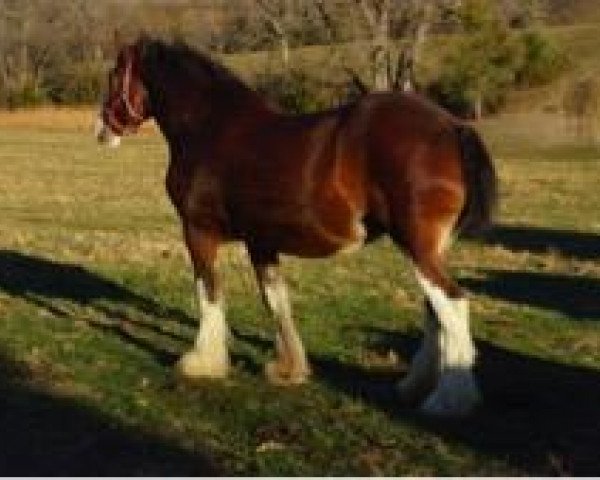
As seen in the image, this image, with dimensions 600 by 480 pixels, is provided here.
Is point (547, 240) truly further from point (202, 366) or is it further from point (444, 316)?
point (444, 316)

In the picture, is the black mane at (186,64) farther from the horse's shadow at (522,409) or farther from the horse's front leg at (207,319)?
the horse's shadow at (522,409)

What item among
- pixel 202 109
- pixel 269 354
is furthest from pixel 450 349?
pixel 202 109

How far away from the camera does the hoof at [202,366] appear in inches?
394

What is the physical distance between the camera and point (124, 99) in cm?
1082

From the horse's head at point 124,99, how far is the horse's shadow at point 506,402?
1.79m

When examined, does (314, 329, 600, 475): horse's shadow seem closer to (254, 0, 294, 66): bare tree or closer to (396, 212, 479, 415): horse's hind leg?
(396, 212, 479, 415): horse's hind leg

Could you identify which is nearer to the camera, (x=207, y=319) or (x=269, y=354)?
(x=207, y=319)

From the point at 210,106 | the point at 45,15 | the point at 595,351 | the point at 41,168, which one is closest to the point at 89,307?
the point at 210,106

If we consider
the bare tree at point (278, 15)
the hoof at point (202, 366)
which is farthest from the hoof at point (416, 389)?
the bare tree at point (278, 15)

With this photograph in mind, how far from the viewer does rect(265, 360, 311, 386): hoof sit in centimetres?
984

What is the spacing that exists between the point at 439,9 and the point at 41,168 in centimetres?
4177

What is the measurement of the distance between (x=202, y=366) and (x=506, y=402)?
7.19ft

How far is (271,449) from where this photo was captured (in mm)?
8016

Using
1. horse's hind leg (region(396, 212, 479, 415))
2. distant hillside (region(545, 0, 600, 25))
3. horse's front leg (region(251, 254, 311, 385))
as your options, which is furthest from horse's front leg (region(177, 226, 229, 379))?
distant hillside (region(545, 0, 600, 25))
